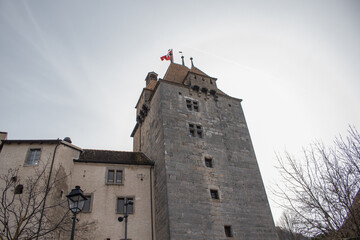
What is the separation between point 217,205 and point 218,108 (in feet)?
27.3

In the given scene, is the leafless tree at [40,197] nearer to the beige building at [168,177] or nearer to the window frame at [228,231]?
the beige building at [168,177]

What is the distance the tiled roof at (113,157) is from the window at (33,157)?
7.25 ft

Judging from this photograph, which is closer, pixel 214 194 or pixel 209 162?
pixel 214 194

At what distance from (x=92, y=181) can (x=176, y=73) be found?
41.9ft

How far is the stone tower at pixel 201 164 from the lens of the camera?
15312mm

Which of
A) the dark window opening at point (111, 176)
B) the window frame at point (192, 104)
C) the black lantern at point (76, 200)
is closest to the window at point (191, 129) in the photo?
the window frame at point (192, 104)

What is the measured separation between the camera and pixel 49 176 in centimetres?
1530

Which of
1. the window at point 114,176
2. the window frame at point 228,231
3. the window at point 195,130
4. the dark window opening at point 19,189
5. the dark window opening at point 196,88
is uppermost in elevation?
the dark window opening at point 196,88

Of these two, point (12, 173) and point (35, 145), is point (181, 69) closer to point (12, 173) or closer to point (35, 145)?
point (35, 145)

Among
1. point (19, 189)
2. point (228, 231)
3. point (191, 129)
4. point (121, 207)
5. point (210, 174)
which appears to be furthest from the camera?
point (191, 129)

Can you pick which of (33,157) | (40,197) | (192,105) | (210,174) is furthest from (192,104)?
(40,197)

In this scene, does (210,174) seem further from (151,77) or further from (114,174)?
(151,77)

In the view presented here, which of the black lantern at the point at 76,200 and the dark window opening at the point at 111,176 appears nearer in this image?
the black lantern at the point at 76,200

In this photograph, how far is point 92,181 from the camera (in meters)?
16.7
